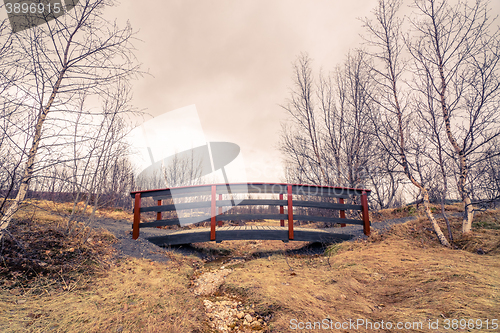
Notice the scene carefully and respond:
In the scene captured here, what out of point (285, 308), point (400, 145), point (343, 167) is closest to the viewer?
point (285, 308)

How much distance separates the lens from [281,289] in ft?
13.4

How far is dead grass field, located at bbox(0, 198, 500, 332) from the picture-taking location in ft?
9.09

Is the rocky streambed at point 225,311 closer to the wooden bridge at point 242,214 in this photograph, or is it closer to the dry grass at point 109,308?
the dry grass at point 109,308

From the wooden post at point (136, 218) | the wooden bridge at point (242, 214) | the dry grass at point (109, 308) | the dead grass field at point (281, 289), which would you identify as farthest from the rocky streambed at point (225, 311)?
the wooden post at point (136, 218)

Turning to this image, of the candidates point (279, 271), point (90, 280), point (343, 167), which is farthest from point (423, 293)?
point (343, 167)

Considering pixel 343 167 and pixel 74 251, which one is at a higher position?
pixel 343 167

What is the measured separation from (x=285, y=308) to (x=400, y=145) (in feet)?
19.1

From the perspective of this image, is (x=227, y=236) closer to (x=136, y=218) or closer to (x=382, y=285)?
(x=136, y=218)

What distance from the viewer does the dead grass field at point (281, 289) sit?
9.09 ft

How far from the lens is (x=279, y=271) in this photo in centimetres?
531

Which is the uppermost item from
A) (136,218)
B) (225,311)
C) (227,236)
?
(136,218)

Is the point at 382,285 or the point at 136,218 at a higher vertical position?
the point at 136,218

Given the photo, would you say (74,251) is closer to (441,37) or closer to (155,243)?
(155,243)

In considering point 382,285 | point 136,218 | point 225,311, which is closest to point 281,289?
point 225,311
